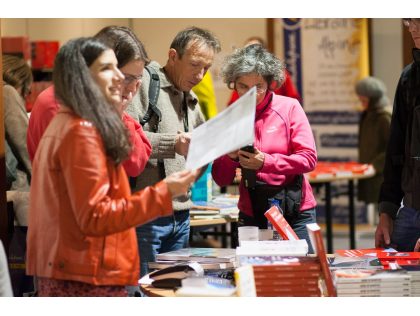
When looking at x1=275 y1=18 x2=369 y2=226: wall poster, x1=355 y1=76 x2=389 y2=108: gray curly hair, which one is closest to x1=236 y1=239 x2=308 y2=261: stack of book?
x1=355 y1=76 x2=389 y2=108: gray curly hair

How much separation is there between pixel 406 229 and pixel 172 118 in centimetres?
107

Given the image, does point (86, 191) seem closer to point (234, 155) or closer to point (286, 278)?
point (286, 278)

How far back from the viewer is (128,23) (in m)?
9.30

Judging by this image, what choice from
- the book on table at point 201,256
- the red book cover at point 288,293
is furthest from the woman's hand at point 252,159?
the red book cover at point 288,293

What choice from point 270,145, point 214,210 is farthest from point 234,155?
point 214,210

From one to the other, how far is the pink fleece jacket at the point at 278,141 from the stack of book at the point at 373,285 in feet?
3.07

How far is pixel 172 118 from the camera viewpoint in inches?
138

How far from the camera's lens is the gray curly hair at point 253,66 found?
3.40 meters

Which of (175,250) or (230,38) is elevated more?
(230,38)

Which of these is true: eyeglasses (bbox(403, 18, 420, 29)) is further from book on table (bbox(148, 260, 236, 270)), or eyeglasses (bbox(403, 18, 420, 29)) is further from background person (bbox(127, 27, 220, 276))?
book on table (bbox(148, 260, 236, 270))

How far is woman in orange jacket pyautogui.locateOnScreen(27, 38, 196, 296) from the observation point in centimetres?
219
